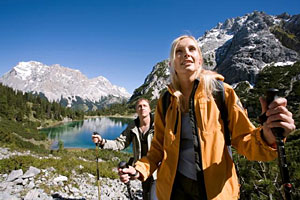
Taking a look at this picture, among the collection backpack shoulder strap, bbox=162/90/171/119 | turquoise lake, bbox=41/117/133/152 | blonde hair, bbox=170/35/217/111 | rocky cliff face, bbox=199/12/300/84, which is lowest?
turquoise lake, bbox=41/117/133/152

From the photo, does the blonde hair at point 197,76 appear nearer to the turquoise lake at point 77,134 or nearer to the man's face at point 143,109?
the man's face at point 143,109

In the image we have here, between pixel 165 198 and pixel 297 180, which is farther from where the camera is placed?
pixel 297 180

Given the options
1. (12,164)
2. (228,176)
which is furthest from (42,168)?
(228,176)

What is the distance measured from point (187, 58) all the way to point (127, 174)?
1.28 metres

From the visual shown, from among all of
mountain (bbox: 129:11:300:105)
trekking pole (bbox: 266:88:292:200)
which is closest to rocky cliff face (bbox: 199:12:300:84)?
mountain (bbox: 129:11:300:105)

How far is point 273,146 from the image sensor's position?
112 centimetres

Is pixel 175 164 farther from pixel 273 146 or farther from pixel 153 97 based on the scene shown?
pixel 153 97

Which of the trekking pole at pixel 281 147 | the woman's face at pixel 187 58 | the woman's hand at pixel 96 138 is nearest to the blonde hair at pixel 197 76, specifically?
the woman's face at pixel 187 58

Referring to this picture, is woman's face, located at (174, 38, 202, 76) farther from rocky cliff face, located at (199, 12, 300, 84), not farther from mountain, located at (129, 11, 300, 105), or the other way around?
rocky cliff face, located at (199, 12, 300, 84)

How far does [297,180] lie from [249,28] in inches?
5719

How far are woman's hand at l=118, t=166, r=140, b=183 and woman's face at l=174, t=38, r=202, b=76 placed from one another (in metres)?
1.10

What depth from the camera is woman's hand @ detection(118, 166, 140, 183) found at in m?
1.64

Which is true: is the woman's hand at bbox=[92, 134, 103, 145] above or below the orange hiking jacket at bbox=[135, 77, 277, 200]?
below

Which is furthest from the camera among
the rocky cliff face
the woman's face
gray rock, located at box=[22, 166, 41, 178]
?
the rocky cliff face
